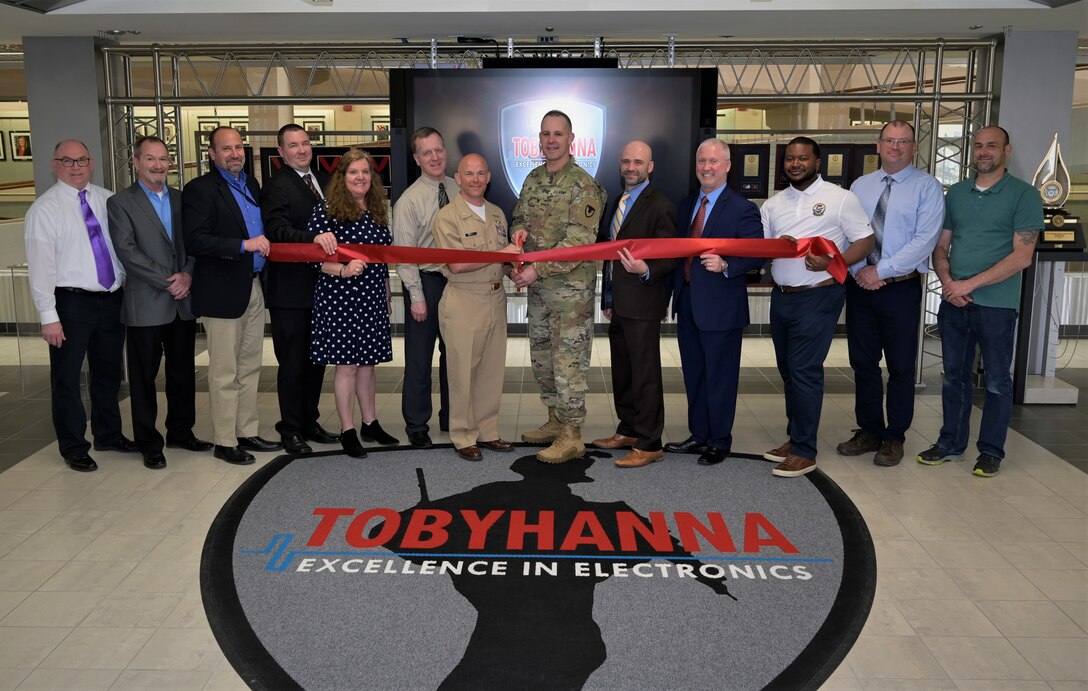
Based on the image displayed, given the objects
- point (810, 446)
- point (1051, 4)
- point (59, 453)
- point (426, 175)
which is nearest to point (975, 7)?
point (1051, 4)

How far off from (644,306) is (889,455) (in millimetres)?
1641

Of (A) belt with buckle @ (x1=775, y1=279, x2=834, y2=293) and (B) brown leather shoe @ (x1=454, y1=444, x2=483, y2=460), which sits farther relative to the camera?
(B) brown leather shoe @ (x1=454, y1=444, x2=483, y2=460)

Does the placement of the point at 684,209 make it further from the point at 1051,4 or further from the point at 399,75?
the point at 1051,4

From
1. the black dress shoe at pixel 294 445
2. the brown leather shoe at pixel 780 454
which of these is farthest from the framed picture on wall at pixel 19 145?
the brown leather shoe at pixel 780 454

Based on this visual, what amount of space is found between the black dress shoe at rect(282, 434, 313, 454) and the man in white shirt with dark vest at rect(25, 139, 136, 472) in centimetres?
100

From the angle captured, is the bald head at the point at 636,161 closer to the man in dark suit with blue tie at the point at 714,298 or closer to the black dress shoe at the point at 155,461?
the man in dark suit with blue tie at the point at 714,298

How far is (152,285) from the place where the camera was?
4.96 meters

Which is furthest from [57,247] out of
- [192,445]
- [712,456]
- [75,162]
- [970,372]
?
[970,372]

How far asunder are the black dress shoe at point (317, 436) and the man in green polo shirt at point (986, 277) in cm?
340

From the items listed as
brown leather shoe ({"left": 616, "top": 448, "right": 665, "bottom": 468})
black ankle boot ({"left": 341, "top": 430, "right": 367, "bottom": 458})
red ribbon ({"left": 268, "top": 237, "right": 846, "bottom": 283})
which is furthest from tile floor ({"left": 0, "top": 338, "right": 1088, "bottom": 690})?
red ribbon ({"left": 268, "top": 237, "right": 846, "bottom": 283})

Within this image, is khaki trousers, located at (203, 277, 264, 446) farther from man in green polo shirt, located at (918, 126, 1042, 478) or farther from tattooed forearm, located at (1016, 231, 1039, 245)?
tattooed forearm, located at (1016, 231, 1039, 245)

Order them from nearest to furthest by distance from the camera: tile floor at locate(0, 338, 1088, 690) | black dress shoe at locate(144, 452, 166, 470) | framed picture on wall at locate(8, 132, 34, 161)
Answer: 1. tile floor at locate(0, 338, 1088, 690)
2. black dress shoe at locate(144, 452, 166, 470)
3. framed picture on wall at locate(8, 132, 34, 161)

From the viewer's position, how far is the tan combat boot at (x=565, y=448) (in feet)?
16.8

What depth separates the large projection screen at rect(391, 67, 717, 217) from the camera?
6.38 m
